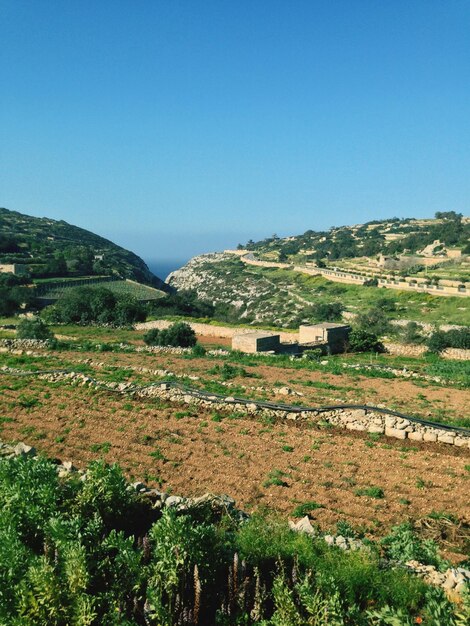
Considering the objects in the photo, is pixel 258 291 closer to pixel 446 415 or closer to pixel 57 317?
pixel 57 317

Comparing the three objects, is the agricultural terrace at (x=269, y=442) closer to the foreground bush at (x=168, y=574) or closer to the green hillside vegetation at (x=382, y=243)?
the foreground bush at (x=168, y=574)

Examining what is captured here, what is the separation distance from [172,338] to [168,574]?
26.7 m

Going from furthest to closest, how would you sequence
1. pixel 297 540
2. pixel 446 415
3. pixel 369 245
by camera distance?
pixel 369 245
pixel 446 415
pixel 297 540

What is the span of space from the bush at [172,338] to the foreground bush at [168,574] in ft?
80.5

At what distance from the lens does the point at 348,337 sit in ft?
110

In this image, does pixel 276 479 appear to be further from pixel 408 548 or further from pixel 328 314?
pixel 328 314

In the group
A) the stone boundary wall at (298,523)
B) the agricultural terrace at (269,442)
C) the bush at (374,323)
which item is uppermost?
the stone boundary wall at (298,523)

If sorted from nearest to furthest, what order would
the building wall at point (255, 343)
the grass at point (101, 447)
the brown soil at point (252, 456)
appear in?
1. the brown soil at point (252, 456)
2. the grass at point (101, 447)
3. the building wall at point (255, 343)

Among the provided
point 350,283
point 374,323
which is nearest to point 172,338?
point 374,323

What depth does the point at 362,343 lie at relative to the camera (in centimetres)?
3244

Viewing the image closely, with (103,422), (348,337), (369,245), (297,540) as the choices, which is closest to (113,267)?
(369,245)

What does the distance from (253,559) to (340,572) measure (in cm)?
110

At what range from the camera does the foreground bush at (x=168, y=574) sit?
17.7 feet

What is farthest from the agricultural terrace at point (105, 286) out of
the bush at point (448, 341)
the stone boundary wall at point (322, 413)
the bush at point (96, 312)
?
the stone boundary wall at point (322, 413)
